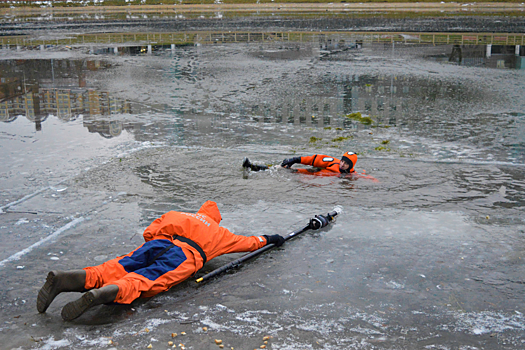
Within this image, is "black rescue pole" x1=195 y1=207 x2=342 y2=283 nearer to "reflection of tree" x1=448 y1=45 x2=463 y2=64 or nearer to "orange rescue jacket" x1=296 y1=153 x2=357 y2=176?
"orange rescue jacket" x1=296 y1=153 x2=357 y2=176

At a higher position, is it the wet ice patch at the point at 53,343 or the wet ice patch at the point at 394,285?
the wet ice patch at the point at 53,343

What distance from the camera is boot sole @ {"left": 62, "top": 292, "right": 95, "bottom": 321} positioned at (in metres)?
3.27

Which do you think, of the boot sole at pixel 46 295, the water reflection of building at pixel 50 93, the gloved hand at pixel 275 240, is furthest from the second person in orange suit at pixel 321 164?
the water reflection of building at pixel 50 93

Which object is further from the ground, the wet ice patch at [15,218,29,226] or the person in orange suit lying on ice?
the person in orange suit lying on ice

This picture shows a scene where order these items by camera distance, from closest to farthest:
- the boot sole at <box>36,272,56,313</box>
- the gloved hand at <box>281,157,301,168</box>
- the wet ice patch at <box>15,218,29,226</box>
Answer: the boot sole at <box>36,272,56,313</box> < the wet ice patch at <box>15,218,29,226</box> < the gloved hand at <box>281,157,301,168</box>

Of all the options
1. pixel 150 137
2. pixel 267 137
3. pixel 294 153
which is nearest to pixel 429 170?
pixel 294 153

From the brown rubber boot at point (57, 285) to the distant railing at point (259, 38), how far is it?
20.1 metres

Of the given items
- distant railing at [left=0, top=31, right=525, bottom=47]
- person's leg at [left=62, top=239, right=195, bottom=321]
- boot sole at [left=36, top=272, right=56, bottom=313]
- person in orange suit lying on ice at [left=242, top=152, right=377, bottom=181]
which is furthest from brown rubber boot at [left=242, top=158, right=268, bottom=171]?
distant railing at [left=0, top=31, right=525, bottom=47]

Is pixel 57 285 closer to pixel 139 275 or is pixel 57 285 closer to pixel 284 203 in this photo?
pixel 139 275

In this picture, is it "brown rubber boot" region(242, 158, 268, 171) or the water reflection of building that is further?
the water reflection of building

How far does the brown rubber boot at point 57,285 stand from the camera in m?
3.41

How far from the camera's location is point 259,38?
2433cm

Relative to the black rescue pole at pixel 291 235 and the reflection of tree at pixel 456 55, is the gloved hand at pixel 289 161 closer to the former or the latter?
the black rescue pole at pixel 291 235

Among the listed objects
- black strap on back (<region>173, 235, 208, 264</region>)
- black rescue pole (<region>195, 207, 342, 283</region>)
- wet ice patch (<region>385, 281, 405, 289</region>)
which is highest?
black strap on back (<region>173, 235, 208, 264</region>)
